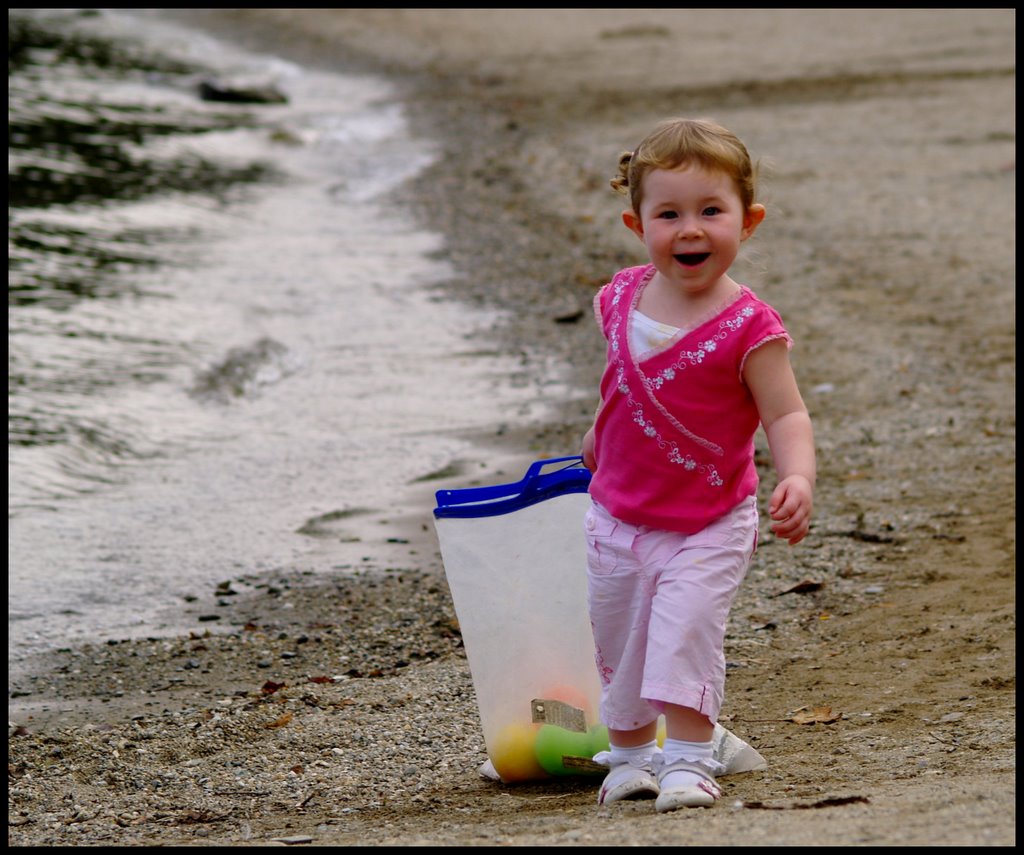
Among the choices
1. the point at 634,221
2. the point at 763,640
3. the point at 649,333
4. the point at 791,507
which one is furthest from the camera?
the point at 763,640

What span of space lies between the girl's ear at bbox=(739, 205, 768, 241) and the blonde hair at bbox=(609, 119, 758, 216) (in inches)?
0.9

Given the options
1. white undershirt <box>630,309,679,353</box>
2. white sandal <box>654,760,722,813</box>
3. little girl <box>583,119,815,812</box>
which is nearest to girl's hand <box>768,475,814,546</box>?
little girl <box>583,119,815,812</box>

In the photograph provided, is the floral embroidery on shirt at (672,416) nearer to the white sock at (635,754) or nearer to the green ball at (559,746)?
the white sock at (635,754)

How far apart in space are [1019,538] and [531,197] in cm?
764

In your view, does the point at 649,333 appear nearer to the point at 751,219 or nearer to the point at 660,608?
the point at 751,219

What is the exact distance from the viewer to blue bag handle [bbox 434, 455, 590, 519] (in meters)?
3.29

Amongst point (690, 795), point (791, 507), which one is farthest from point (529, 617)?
point (791, 507)

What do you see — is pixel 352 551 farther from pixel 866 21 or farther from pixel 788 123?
pixel 866 21

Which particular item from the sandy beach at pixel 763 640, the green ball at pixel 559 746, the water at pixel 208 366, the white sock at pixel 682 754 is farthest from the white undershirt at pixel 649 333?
the water at pixel 208 366

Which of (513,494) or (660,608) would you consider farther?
A: (513,494)

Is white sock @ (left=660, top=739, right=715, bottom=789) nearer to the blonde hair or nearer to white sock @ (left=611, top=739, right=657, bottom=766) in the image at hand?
white sock @ (left=611, top=739, right=657, bottom=766)

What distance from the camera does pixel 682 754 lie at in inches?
117

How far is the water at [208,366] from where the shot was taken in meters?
5.63

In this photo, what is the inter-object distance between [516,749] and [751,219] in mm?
1339
